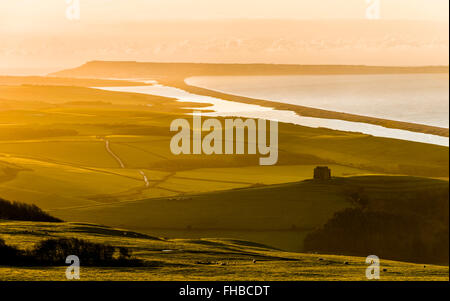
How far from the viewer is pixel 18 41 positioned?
7056 centimetres

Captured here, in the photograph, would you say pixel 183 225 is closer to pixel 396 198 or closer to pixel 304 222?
pixel 304 222

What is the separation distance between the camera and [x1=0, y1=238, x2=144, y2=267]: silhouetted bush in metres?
27.7

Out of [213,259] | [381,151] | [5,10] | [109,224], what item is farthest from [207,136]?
[213,259]

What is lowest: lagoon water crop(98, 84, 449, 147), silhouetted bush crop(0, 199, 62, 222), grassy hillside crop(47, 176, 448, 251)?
silhouetted bush crop(0, 199, 62, 222)

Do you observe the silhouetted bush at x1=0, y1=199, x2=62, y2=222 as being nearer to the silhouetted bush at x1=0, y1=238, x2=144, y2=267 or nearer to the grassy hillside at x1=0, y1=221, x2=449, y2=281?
the grassy hillside at x1=0, y1=221, x2=449, y2=281

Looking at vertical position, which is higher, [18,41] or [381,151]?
[18,41]

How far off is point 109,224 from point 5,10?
23281 mm

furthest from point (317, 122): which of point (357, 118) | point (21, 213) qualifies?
point (21, 213)

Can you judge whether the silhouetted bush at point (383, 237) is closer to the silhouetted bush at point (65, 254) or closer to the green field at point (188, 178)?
the green field at point (188, 178)

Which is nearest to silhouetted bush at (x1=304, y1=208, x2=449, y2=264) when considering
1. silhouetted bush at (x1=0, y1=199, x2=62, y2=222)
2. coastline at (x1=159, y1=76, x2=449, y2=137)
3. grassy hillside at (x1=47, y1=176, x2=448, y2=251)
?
grassy hillside at (x1=47, y1=176, x2=448, y2=251)

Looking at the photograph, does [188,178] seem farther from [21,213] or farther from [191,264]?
[191,264]

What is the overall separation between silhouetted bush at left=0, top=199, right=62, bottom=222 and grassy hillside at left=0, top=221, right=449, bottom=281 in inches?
160

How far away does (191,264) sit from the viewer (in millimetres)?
30125
